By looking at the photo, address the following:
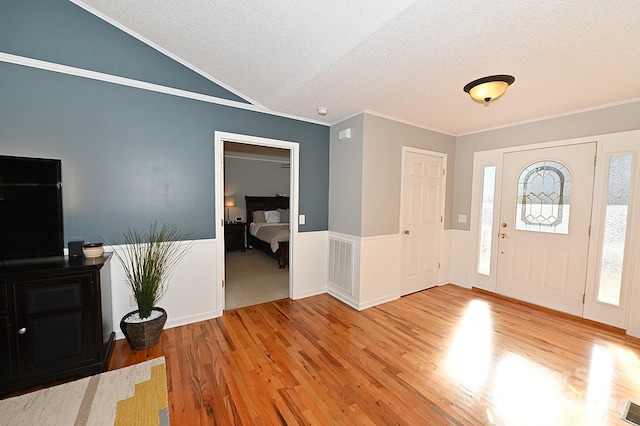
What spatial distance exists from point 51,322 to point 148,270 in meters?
0.68

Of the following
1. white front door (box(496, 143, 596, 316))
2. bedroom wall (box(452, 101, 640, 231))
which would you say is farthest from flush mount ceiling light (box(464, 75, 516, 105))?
white front door (box(496, 143, 596, 316))

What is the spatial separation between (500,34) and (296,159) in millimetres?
2419

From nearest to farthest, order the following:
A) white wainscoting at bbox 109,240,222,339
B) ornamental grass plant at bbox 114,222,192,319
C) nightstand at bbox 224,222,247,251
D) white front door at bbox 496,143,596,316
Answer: ornamental grass plant at bbox 114,222,192,319
white wainscoting at bbox 109,240,222,339
white front door at bbox 496,143,596,316
nightstand at bbox 224,222,247,251

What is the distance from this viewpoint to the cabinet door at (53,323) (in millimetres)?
1800

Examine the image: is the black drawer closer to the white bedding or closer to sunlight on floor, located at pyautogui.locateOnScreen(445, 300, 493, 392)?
sunlight on floor, located at pyautogui.locateOnScreen(445, 300, 493, 392)

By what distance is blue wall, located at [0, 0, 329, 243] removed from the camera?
6.93 feet

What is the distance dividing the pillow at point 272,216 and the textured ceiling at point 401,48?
4098 millimetres

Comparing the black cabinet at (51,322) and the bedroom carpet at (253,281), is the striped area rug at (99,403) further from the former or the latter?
the bedroom carpet at (253,281)

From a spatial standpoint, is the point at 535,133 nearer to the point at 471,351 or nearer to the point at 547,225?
the point at 547,225

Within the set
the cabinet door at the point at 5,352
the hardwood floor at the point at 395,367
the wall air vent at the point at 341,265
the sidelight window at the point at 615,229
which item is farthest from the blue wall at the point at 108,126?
the sidelight window at the point at 615,229

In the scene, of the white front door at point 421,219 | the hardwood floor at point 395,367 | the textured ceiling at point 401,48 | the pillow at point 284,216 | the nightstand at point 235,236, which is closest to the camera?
the textured ceiling at point 401,48

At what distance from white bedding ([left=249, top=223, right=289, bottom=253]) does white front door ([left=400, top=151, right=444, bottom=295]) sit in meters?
2.26

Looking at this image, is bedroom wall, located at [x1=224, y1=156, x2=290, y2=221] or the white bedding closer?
the white bedding

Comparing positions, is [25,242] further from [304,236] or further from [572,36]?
[572,36]
